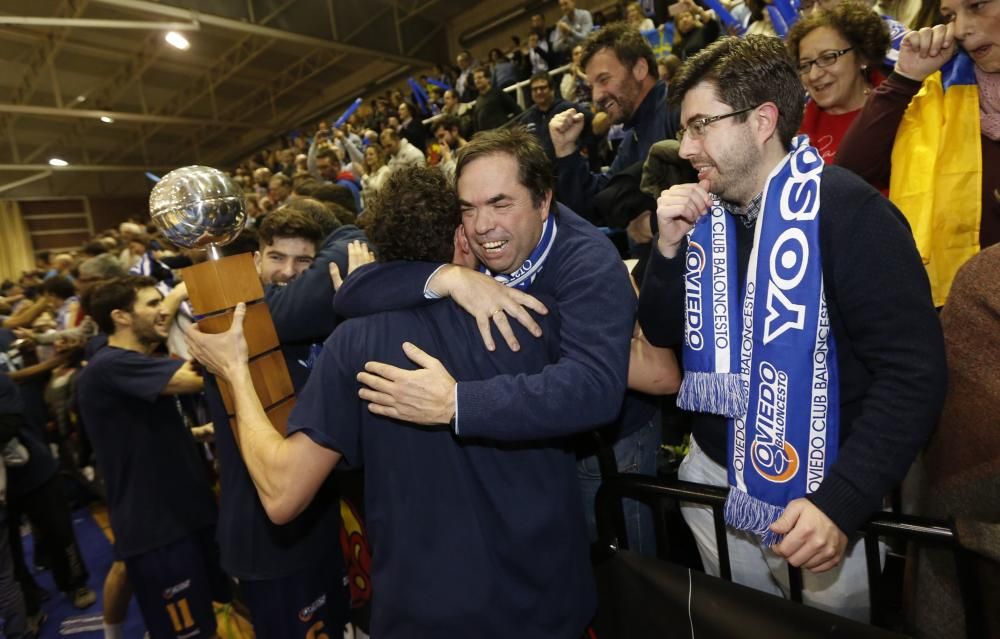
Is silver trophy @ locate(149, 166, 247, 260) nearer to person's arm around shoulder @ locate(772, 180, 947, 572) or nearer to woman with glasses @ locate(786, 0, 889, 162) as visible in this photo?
person's arm around shoulder @ locate(772, 180, 947, 572)

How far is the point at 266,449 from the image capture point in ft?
3.98

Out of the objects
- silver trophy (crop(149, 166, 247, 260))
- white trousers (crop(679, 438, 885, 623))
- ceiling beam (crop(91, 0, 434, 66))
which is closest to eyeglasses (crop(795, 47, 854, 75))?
white trousers (crop(679, 438, 885, 623))

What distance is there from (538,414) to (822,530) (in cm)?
55

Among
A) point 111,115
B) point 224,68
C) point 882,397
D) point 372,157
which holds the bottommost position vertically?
point 882,397

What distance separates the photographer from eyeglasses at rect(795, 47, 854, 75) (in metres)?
1.82

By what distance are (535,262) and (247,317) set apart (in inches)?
31.0

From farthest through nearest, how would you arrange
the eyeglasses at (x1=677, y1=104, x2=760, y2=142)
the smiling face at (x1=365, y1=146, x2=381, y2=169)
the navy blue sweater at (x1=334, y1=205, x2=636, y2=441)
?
the smiling face at (x1=365, y1=146, x2=381, y2=169) < the eyeglasses at (x1=677, y1=104, x2=760, y2=142) < the navy blue sweater at (x1=334, y1=205, x2=636, y2=441)

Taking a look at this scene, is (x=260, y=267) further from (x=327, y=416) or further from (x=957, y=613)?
(x=957, y=613)

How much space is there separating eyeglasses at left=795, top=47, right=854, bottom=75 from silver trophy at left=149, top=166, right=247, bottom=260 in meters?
1.88

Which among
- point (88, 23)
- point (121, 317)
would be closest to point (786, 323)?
point (121, 317)

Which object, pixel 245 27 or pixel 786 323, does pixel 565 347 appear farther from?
pixel 245 27

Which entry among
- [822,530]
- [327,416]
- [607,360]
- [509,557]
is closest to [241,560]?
[327,416]

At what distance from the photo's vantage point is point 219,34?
41.2 ft

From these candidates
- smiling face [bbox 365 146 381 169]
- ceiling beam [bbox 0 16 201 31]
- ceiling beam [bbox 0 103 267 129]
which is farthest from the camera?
ceiling beam [bbox 0 103 267 129]
